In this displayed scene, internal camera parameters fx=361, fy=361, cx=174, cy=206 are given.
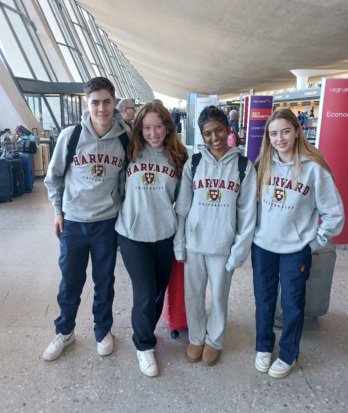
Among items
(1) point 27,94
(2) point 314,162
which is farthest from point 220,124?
(1) point 27,94

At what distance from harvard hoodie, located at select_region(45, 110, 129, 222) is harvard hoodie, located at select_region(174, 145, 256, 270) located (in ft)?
1.48

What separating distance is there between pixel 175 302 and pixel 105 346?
55cm

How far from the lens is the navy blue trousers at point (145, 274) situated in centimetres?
215

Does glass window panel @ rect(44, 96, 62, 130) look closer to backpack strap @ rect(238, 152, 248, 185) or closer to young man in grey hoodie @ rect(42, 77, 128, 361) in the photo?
young man in grey hoodie @ rect(42, 77, 128, 361)

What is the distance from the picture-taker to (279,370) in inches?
86.0

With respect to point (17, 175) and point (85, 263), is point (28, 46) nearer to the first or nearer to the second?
point (17, 175)

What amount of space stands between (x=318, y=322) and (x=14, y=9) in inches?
581

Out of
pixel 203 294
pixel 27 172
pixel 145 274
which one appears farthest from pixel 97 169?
pixel 27 172

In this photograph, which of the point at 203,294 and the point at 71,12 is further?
the point at 71,12

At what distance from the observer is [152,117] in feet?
6.81

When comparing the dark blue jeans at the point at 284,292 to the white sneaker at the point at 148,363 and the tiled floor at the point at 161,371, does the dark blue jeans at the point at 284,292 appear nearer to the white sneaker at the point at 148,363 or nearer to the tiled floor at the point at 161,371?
the tiled floor at the point at 161,371

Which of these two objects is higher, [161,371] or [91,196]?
[91,196]

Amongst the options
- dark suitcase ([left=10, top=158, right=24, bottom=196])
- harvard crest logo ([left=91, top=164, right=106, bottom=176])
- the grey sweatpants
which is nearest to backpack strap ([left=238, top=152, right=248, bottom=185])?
the grey sweatpants

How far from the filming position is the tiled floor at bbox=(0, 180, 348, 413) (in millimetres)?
1986
